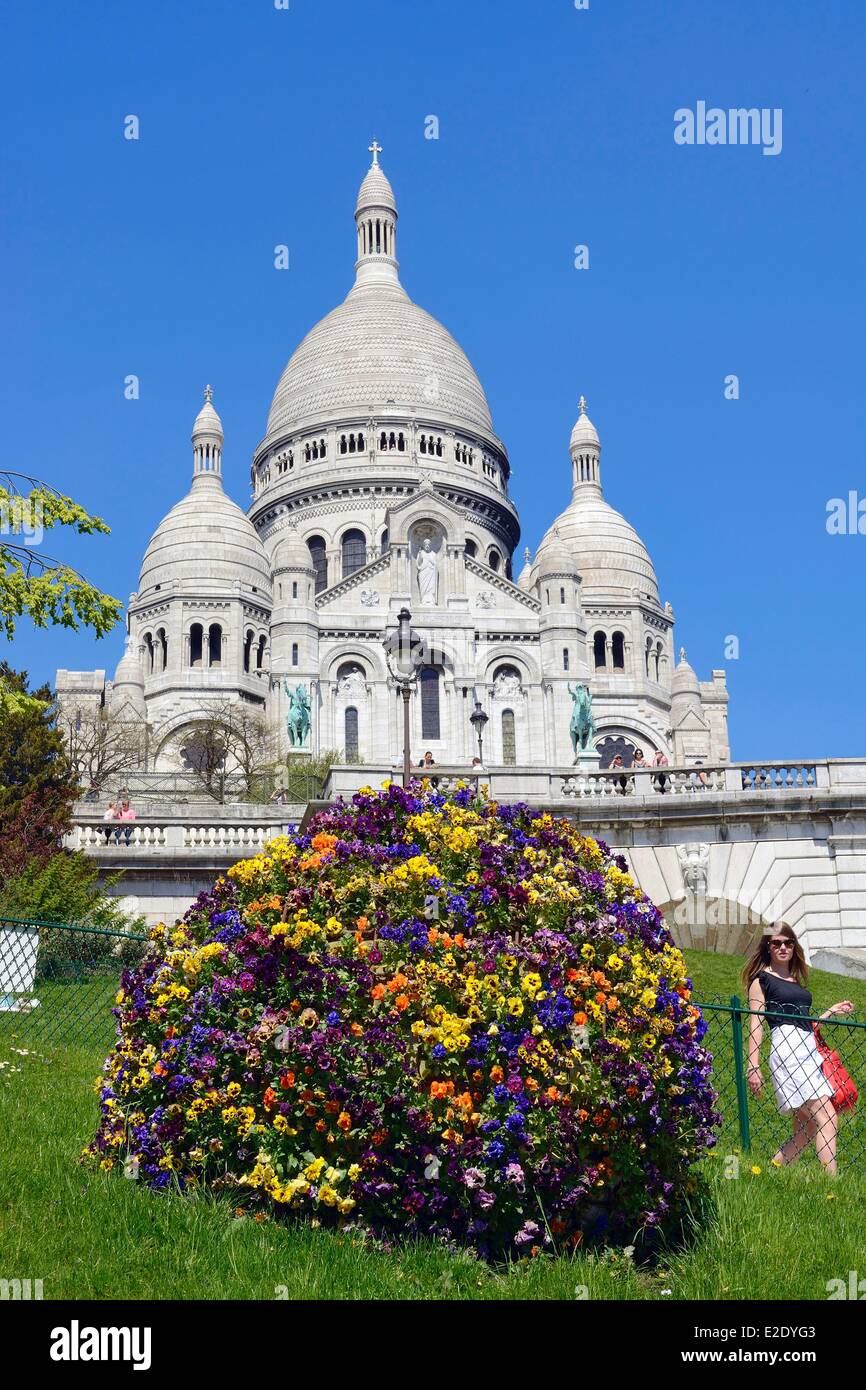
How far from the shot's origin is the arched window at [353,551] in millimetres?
76562

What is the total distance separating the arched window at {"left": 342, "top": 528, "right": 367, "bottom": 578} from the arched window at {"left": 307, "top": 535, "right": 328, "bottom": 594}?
0.98 meters

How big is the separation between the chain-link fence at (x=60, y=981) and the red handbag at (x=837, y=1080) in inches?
226

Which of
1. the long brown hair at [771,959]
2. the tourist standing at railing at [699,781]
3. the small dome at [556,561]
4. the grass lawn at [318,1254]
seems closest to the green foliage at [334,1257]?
A: the grass lawn at [318,1254]

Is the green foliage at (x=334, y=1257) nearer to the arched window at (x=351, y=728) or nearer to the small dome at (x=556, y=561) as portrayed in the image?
Result: the arched window at (x=351, y=728)

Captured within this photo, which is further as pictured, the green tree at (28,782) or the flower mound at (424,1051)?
the green tree at (28,782)

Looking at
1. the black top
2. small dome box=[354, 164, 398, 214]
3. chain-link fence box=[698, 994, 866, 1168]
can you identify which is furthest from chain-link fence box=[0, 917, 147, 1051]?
small dome box=[354, 164, 398, 214]

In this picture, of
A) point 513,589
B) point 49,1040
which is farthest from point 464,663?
point 49,1040

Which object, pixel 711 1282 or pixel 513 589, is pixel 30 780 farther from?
pixel 513 589

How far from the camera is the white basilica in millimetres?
62219

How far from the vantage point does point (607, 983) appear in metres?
7.85

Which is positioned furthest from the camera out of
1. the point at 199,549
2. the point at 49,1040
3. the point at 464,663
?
the point at 199,549

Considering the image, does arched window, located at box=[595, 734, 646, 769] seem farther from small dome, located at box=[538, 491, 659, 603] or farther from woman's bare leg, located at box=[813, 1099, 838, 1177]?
woman's bare leg, located at box=[813, 1099, 838, 1177]

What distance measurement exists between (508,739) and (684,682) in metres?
16.4

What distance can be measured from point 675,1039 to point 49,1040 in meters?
6.41
